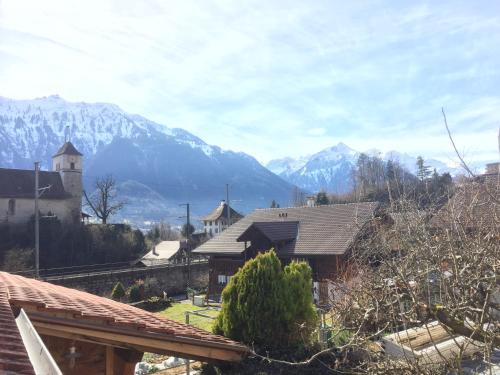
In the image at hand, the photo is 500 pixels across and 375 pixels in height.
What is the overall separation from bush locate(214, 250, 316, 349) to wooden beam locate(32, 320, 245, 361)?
17.2 feet

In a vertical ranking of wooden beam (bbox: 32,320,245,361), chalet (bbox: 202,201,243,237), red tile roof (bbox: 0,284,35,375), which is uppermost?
red tile roof (bbox: 0,284,35,375)

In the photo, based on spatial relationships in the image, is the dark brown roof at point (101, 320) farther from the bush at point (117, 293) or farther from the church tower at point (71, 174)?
the church tower at point (71, 174)

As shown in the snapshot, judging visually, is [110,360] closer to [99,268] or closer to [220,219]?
[99,268]

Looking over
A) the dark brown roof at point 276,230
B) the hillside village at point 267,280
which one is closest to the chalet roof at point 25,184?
the hillside village at point 267,280

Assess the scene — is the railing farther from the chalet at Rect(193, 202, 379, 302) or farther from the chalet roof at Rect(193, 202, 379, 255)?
the chalet roof at Rect(193, 202, 379, 255)

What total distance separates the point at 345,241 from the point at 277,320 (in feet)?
52.9

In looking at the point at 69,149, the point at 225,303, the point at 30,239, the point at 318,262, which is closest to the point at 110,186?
the point at 69,149

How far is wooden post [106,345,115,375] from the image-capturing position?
6016 mm

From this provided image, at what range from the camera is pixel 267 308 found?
11.4 metres

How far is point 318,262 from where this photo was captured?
2764 centimetres

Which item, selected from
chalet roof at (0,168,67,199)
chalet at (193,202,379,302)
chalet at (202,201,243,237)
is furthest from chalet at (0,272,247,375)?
chalet at (202,201,243,237)

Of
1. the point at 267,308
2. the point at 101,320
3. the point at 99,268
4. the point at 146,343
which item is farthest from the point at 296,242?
the point at 101,320

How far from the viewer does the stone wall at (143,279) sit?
3222 centimetres

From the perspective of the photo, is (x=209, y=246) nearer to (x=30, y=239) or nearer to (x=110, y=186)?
(x=30, y=239)
